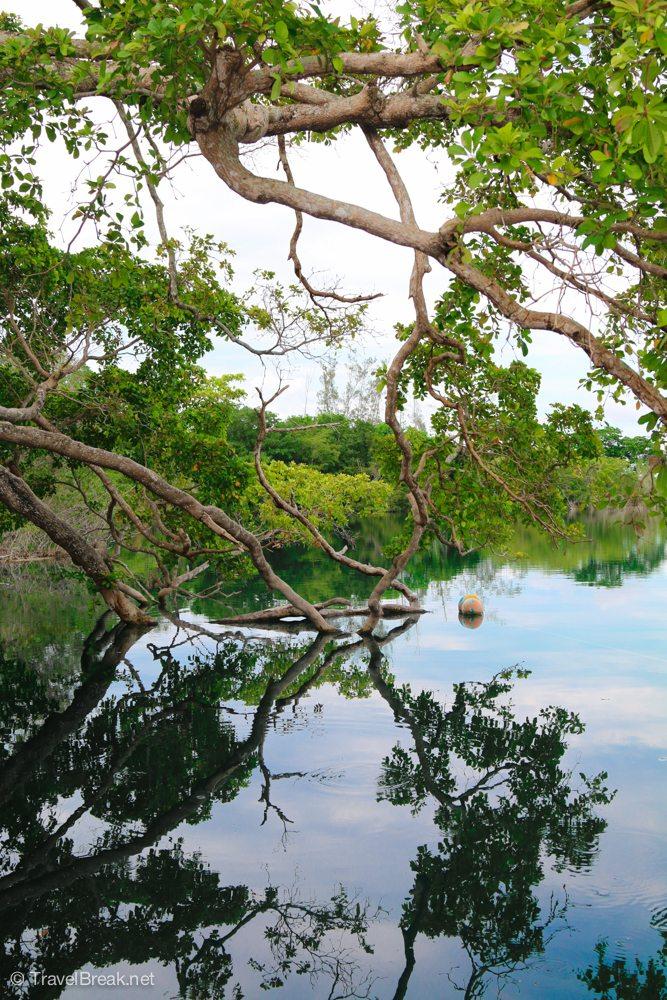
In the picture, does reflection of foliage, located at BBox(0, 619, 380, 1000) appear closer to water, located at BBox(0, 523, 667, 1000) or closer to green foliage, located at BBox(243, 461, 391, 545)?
water, located at BBox(0, 523, 667, 1000)

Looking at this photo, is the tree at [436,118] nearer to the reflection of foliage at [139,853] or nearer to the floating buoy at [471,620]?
the reflection of foliage at [139,853]

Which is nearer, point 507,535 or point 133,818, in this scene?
point 133,818

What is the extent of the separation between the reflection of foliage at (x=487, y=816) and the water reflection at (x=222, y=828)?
0.05 ft

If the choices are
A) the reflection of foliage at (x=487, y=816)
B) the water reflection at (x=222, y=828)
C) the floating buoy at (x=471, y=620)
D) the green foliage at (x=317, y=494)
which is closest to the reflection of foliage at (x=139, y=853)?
the water reflection at (x=222, y=828)

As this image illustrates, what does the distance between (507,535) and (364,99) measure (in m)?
7.95

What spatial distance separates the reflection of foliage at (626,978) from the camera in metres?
4.05

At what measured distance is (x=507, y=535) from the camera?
43.0ft

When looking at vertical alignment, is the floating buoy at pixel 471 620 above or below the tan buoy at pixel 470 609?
below

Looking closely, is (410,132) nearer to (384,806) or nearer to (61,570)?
(384,806)

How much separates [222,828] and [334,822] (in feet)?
2.45

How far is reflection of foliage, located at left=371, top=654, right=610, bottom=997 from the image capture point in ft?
15.3

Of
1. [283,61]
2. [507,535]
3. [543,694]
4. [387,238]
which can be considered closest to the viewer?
[283,61]

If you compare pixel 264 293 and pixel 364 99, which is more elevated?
pixel 264 293

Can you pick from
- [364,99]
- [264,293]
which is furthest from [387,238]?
[264,293]
